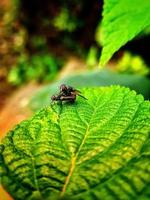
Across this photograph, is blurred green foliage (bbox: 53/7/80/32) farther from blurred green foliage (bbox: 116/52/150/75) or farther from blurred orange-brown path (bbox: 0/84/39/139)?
blurred green foliage (bbox: 116/52/150/75)

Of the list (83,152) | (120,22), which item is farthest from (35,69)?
(83,152)

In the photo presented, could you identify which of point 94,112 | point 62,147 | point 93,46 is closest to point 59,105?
point 94,112

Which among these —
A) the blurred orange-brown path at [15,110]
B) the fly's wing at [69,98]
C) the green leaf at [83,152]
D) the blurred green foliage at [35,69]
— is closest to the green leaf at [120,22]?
the fly's wing at [69,98]

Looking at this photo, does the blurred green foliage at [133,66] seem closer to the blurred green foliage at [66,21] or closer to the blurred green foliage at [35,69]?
the blurred green foliage at [66,21]

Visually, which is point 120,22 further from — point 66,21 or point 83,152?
point 66,21

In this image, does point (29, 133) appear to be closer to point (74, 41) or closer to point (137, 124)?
point (137, 124)

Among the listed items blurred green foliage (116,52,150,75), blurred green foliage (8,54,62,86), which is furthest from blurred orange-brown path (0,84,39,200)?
blurred green foliage (116,52,150,75)
